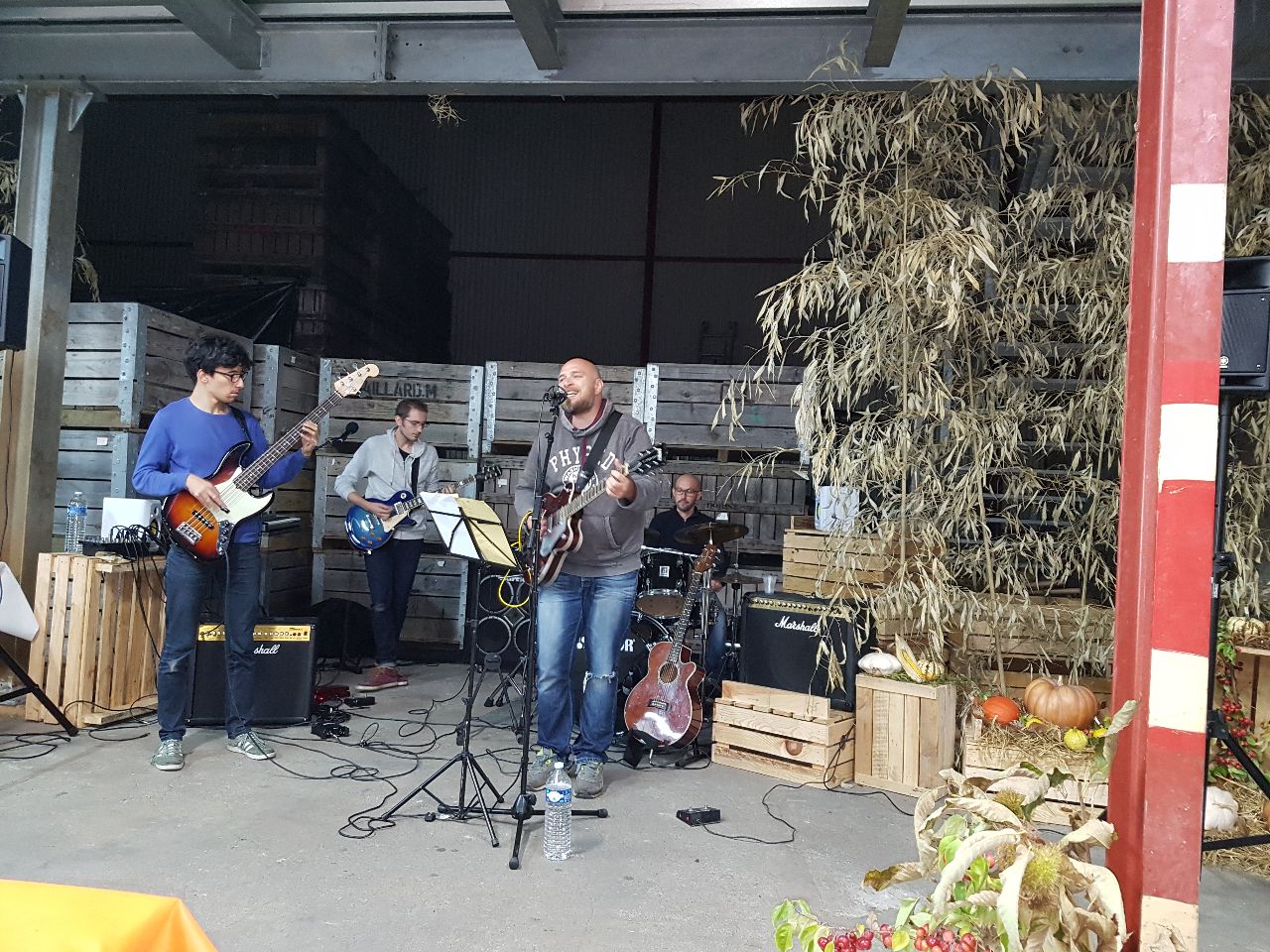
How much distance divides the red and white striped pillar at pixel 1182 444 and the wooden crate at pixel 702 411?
5059 millimetres

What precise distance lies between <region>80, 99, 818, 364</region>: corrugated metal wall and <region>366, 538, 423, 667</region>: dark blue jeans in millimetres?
5560

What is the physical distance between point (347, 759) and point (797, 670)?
2.21 m

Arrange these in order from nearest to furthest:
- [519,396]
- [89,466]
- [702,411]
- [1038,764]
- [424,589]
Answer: [1038,764] < [89,466] < [702,411] < [424,589] < [519,396]

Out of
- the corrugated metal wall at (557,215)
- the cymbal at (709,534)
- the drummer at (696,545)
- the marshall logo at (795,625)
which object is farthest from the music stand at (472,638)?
the corrugated metal wall at (557,215)

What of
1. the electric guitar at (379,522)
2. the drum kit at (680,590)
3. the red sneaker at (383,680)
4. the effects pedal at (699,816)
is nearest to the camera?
the effects pedal at (699,816)

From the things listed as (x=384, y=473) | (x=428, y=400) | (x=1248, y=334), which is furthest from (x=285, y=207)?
(x=1248, y=334)

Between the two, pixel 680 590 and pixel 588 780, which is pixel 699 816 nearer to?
pixel 588 780

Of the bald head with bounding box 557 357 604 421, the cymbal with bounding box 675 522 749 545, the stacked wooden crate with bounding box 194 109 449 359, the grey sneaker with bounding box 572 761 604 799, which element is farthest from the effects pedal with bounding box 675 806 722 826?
the stacked wooden crate with bounding box 194 109 449 359

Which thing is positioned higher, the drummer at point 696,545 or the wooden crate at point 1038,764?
the drummer at point 696,545

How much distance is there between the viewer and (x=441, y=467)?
23.7 feet

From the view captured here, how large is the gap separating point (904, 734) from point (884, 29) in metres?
3.09

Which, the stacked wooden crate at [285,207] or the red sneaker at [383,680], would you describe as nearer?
the red sneaker at [383,680]

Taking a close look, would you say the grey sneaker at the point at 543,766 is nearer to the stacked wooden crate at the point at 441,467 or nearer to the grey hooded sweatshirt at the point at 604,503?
the grey hooded sweatshirt at the point at 604,503

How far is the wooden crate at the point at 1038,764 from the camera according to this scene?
12.4 feet
